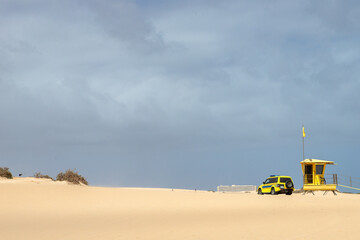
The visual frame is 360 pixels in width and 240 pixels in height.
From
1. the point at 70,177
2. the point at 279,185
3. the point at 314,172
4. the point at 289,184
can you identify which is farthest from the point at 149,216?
the point at 314,172

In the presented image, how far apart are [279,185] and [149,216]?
2003cm

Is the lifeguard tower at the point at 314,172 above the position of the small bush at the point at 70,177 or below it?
above

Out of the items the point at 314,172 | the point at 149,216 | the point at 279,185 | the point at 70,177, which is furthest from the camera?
the point at 314,172

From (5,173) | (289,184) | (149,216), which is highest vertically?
(289,184)

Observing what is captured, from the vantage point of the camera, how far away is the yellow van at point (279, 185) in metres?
38.1

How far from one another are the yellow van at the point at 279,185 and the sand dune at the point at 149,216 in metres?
7.17

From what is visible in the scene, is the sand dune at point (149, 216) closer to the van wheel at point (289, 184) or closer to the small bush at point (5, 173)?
the small bush at point (5, 173)

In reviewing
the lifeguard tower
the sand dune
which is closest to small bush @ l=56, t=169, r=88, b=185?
the sand dune

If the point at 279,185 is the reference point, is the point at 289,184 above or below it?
above

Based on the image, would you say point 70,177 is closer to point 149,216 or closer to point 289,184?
point 149,216

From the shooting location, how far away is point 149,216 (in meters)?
20.9

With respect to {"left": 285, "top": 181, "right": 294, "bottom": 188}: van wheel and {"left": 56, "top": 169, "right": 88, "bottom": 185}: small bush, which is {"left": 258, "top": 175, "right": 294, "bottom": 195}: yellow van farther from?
{"left": 56, "top": 169, "right": 88, "bottom": 185}: small bush

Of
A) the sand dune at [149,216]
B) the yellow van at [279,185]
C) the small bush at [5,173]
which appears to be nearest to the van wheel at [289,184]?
the yellow van at [279,185]

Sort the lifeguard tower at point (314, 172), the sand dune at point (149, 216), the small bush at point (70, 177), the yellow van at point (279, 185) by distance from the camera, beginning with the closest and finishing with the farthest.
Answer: the sand dune at point (149, 216) → the small bush at point (70, 177) → the yellow van at point (279, 185) → the lifeguard tower at point (314, 172)
